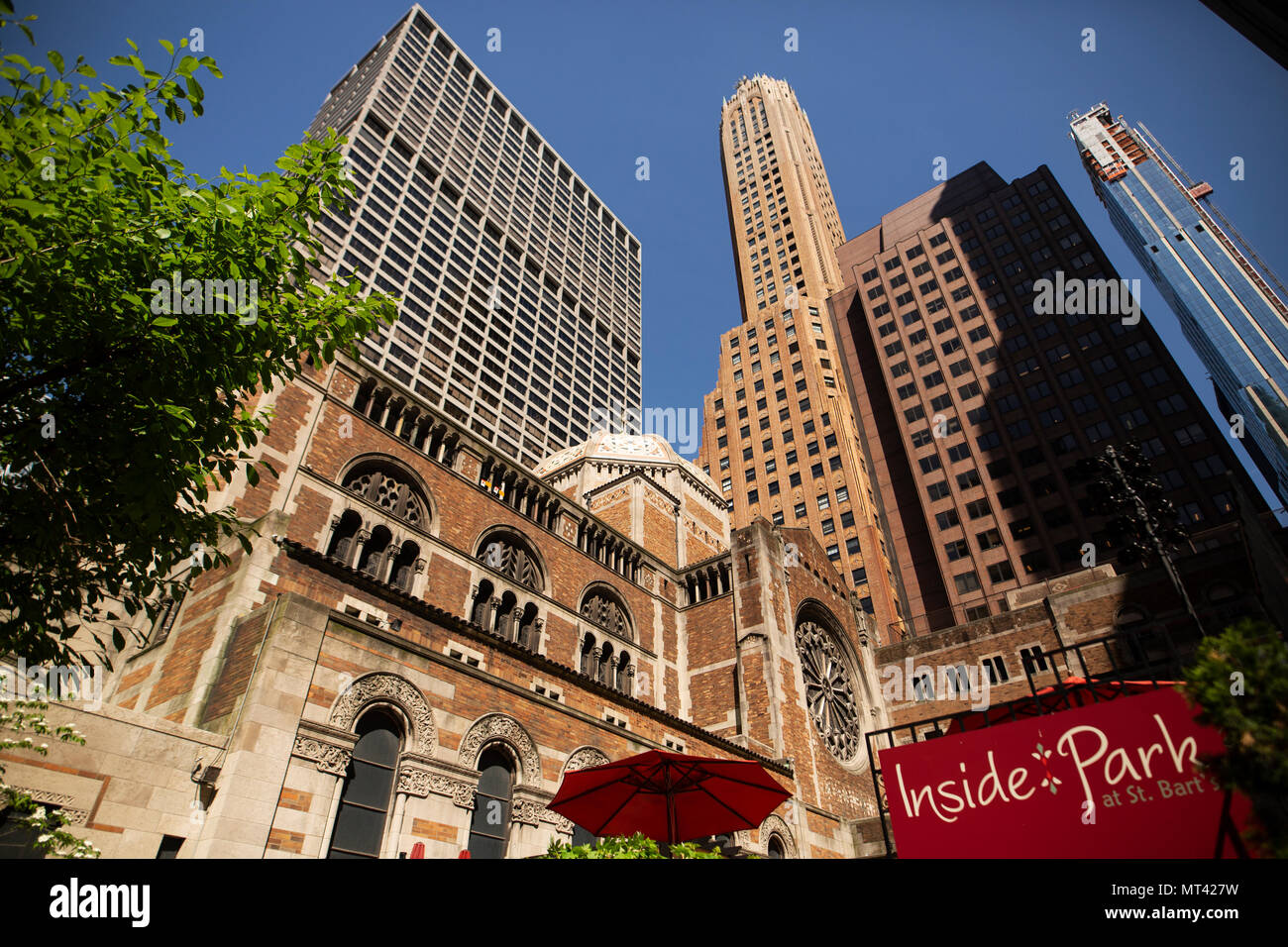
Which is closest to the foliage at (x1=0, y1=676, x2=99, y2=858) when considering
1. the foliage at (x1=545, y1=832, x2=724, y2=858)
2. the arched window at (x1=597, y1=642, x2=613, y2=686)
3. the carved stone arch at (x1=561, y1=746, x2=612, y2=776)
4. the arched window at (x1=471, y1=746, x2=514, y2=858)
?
the foliage at (x1=545, y1=832, x2=724, y2=858)

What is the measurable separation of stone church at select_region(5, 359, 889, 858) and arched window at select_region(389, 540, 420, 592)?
66 millimetres

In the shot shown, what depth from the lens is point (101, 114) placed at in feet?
25.1

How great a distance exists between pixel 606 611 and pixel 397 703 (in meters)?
14.4

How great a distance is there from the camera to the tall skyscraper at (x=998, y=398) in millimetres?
57625

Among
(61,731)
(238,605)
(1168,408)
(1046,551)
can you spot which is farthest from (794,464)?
(61,731)

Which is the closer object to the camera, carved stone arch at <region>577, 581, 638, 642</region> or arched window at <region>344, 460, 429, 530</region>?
arched window at <region>344, 460, 429, 530</region>

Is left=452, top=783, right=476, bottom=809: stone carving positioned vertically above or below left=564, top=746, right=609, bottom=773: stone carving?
below

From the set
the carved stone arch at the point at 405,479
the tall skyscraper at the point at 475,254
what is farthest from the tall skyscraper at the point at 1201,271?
the carved stone arch at the point at 405,479

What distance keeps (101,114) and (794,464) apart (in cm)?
6805

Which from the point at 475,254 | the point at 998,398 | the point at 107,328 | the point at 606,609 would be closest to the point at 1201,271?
the point at 998,398

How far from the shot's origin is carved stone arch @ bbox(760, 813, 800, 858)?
21.6 metres

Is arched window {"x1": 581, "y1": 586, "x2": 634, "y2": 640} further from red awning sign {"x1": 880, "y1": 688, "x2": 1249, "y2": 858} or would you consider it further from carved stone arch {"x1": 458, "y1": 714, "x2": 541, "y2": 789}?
red awning sign {"x1": 880, "y1": 688, "x2": 1249, "y2": 858}

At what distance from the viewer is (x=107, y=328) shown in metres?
7.27
